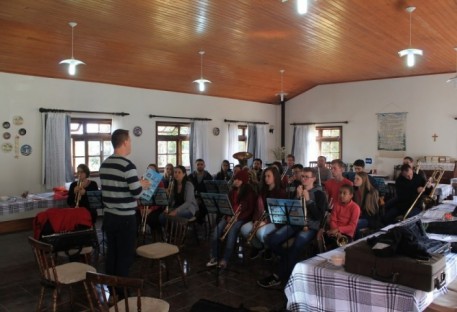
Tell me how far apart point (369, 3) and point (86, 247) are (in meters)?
4.57

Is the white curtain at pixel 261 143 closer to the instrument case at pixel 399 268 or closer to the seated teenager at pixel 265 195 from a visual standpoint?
the seated teenager at pixel 265 195

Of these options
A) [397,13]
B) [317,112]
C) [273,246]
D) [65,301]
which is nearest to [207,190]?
[273,246]

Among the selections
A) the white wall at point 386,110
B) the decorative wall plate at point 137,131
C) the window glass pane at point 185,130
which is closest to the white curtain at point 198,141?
the window glass pane at point 185,130

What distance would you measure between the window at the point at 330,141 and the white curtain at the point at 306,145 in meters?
0.15

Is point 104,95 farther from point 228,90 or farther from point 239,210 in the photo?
point 239,210

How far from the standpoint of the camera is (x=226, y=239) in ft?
15.8

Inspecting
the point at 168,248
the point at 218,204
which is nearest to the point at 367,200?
the point at 218,204

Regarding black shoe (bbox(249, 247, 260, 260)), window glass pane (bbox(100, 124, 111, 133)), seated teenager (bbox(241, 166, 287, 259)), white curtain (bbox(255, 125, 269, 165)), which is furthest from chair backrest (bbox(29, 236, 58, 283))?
white curtain (bbox(255, 125, 269, 165))

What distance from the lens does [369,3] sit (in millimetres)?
5312

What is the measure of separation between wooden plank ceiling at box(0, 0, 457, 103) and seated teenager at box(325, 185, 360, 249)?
2.68 metres

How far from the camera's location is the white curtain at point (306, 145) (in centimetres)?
1177

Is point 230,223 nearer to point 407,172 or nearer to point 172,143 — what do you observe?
point 407,172

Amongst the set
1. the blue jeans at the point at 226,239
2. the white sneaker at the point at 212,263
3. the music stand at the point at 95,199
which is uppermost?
the music stand at the point at 95,199

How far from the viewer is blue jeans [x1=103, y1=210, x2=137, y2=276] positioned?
3342 mm
